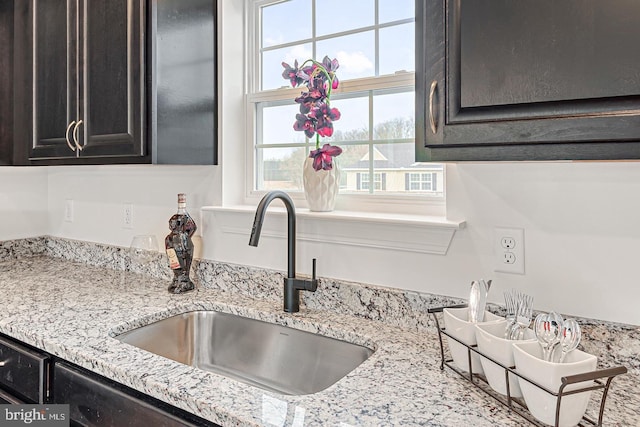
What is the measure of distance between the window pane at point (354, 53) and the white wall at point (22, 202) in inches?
69.6

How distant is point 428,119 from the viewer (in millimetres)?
855

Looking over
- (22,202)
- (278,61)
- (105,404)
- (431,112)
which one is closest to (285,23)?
(278,61)

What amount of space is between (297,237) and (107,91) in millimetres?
830

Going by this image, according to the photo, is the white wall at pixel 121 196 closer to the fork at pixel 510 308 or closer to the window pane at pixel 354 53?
the window pane at pixel 354 53

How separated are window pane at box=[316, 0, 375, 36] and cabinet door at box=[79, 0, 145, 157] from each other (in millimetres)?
612

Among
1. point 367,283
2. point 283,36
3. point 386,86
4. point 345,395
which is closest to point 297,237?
point 367,283

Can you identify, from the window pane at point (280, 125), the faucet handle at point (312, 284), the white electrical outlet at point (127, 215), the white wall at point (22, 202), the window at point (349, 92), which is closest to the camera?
the faucet handle at point (312, 284)

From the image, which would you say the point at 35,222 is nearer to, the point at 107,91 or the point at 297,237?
the point at 107,91

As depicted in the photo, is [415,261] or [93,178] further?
[93,178]

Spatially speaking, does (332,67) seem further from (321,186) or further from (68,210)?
(68,210)

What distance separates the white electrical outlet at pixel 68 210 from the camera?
2.24 metres

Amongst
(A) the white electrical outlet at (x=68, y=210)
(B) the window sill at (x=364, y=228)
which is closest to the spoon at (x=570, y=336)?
(B) the window sill at (x=364, y=228)

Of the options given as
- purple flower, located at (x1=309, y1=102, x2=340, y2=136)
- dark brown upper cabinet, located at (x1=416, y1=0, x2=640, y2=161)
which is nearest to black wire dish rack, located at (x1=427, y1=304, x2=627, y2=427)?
dark brown upper cabinet, located at (x1=416, y1=0, x2=640, y2=161)

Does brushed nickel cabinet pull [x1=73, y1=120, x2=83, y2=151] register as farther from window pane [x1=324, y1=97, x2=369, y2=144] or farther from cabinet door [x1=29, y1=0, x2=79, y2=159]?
window pane [x1=324, y1=97, x2=369, y2=144]
